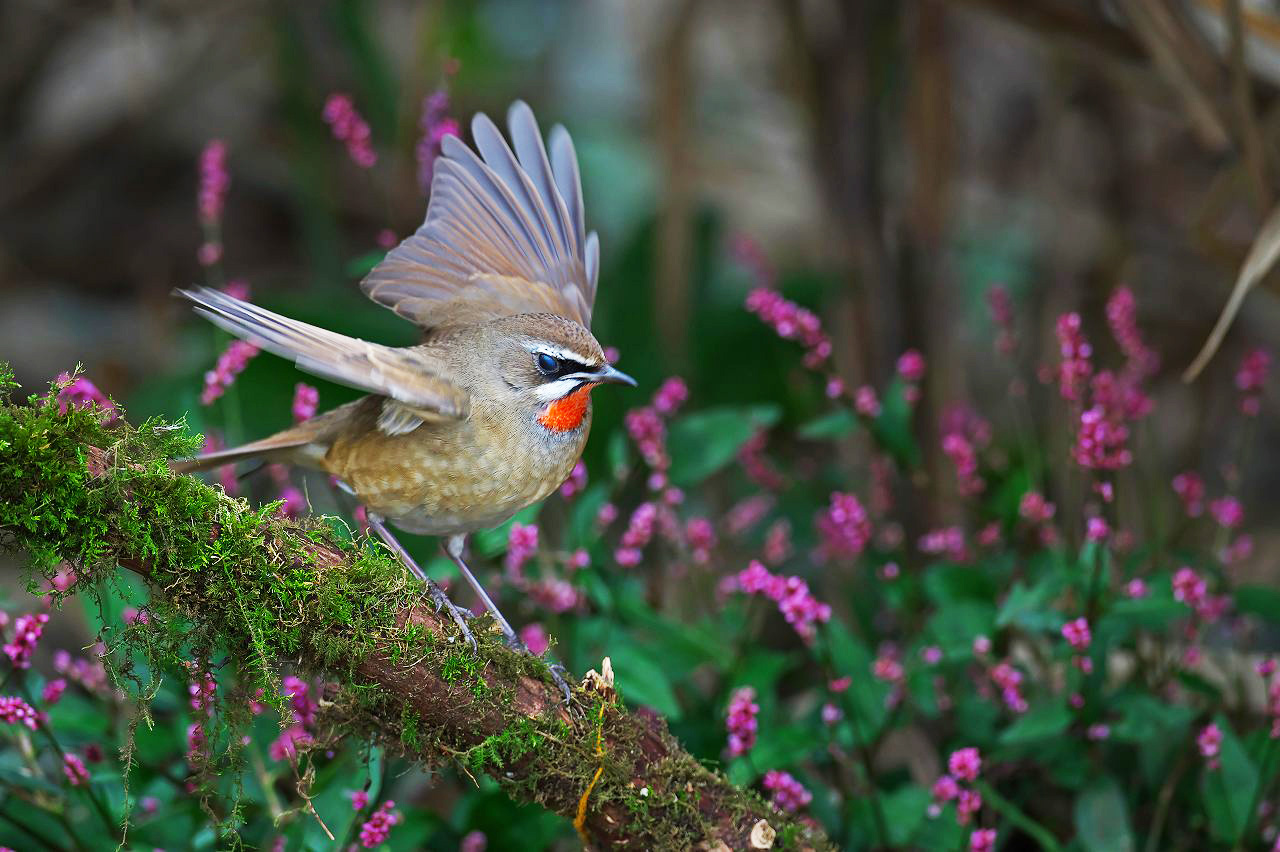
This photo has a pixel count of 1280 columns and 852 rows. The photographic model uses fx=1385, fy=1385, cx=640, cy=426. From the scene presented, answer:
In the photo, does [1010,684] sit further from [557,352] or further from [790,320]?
[557,352]

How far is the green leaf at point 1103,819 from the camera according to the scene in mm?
2865

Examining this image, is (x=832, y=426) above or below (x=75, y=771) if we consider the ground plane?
above

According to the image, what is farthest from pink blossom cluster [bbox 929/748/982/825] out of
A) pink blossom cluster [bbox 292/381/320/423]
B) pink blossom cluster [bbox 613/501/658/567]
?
pink blossom cluster [bbox 292/381/320/423]

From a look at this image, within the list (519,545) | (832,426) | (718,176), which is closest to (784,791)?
(519,545)

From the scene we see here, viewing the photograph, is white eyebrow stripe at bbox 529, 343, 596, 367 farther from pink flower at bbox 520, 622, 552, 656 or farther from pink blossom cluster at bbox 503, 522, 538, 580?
pink flower at bbox 520, 622, 552, 656

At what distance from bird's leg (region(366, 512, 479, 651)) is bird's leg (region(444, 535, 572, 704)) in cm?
10

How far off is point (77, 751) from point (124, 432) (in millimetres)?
1106

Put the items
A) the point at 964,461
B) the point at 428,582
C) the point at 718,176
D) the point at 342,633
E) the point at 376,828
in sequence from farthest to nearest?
1. the point at 718,176
2. the point at 964,461
3. the point at 428,582
4. the point at 376,828
5. the point at 342,633

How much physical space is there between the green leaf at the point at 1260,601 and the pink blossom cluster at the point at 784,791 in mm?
1139

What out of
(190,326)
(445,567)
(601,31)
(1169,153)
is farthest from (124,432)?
(601,31)

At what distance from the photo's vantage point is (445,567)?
320 cm

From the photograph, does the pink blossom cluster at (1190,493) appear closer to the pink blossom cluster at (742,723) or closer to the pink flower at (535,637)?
the pink blossom cluster at (742,723)

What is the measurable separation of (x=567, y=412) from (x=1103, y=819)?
142 centimetres

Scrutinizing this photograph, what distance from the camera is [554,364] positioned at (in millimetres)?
2975
